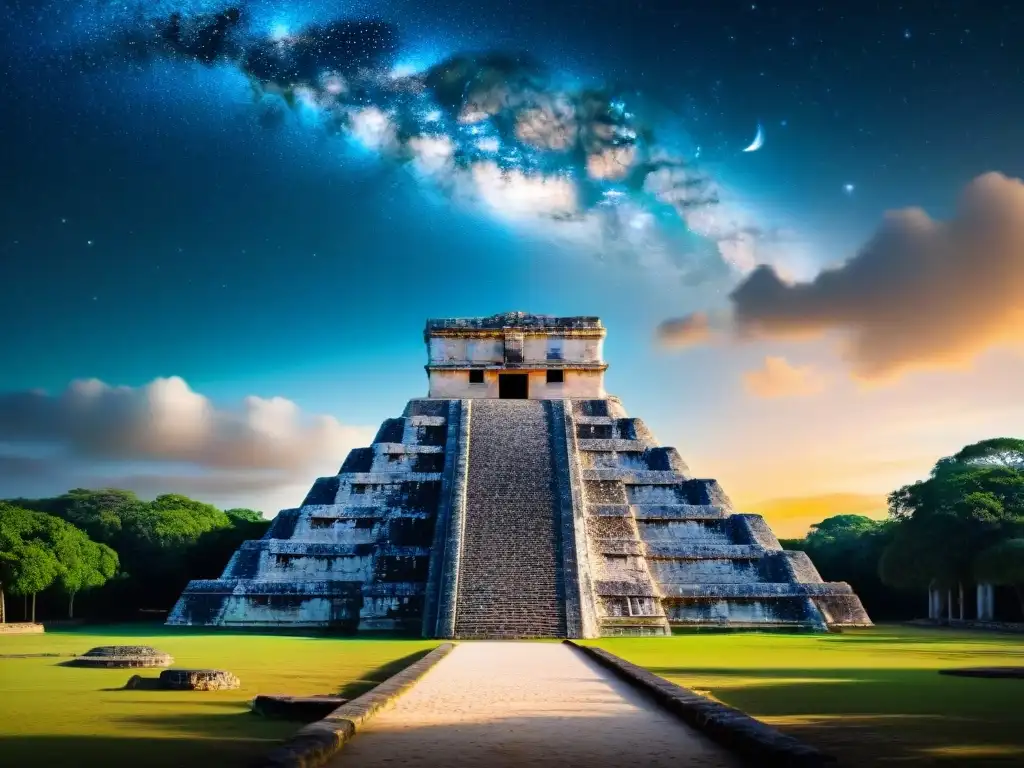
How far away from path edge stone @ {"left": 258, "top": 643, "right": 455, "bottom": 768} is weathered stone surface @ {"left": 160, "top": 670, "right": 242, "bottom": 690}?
5.17ft

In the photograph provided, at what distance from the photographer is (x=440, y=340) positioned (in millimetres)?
31562

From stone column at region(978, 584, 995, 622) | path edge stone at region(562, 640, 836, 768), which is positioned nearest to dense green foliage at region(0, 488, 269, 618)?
path edge stone at region(562, 640, 836, 768)

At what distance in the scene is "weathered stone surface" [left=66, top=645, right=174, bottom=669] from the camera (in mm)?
11211

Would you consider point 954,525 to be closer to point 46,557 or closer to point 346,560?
point 346,560

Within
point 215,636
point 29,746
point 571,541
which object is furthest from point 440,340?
point 29,746

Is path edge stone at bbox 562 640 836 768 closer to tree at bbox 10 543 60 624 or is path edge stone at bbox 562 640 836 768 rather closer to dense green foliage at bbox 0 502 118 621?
tree at bbox 10 543 60 624

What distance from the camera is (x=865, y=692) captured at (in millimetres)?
8953

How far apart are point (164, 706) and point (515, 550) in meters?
13.1

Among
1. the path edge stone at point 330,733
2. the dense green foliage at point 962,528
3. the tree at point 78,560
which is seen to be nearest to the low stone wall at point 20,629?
the tree at point 78,560

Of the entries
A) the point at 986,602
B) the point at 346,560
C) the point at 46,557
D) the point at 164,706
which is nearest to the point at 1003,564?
the point at 986,602

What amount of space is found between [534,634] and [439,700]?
32.4 feet

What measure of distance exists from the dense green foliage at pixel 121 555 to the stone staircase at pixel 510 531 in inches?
384

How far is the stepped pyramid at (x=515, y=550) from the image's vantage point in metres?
19.3

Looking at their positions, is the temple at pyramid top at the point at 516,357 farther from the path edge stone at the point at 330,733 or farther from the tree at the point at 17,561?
the path edge stone at the point at 330,733
